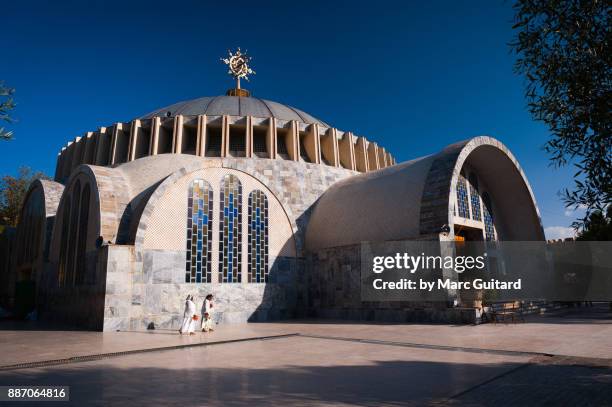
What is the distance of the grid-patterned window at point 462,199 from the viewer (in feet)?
68.5

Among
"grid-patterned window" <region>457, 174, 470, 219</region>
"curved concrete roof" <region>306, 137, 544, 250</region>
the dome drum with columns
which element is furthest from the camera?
the dome drum with columns

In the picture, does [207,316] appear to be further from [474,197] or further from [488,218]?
[488,218]

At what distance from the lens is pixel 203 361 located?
9.12 m

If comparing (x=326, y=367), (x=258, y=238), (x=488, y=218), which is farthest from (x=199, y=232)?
(x=488, y=218)

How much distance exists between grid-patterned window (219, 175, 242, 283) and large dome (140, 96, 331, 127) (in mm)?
7836

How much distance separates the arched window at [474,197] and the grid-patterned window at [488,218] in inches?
32.8

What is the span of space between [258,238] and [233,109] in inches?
398

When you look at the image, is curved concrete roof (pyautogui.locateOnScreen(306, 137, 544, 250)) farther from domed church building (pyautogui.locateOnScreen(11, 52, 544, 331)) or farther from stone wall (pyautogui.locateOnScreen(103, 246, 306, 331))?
stone wall (pyautogui.locateOnScreen(103, 246, 306, 331))

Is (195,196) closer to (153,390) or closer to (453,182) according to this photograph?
(453,182)

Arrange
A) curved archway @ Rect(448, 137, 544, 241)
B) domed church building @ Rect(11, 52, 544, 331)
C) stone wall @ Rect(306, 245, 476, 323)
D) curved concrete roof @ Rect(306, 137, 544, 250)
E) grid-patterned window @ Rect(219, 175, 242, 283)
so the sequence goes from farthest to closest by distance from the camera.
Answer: curved archway @ Rect(448, 137, 544, 241) → grid-patterned window @ Rect(219, 175, 242, 283) → curved concrete roof @ Rect(306, 137, 544, 250) → domed church building @ Rect(11, 52, 544, 331) → stone wall @ Rect(306, 245, 476, 323)

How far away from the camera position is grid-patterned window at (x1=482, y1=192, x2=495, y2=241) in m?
22.8

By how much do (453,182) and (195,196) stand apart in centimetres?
1060

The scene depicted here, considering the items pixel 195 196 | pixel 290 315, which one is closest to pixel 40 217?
pixel 195 196

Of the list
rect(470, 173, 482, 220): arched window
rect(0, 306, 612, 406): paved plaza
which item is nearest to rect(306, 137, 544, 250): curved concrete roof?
rect(470, 173, 482, 220): arched window
